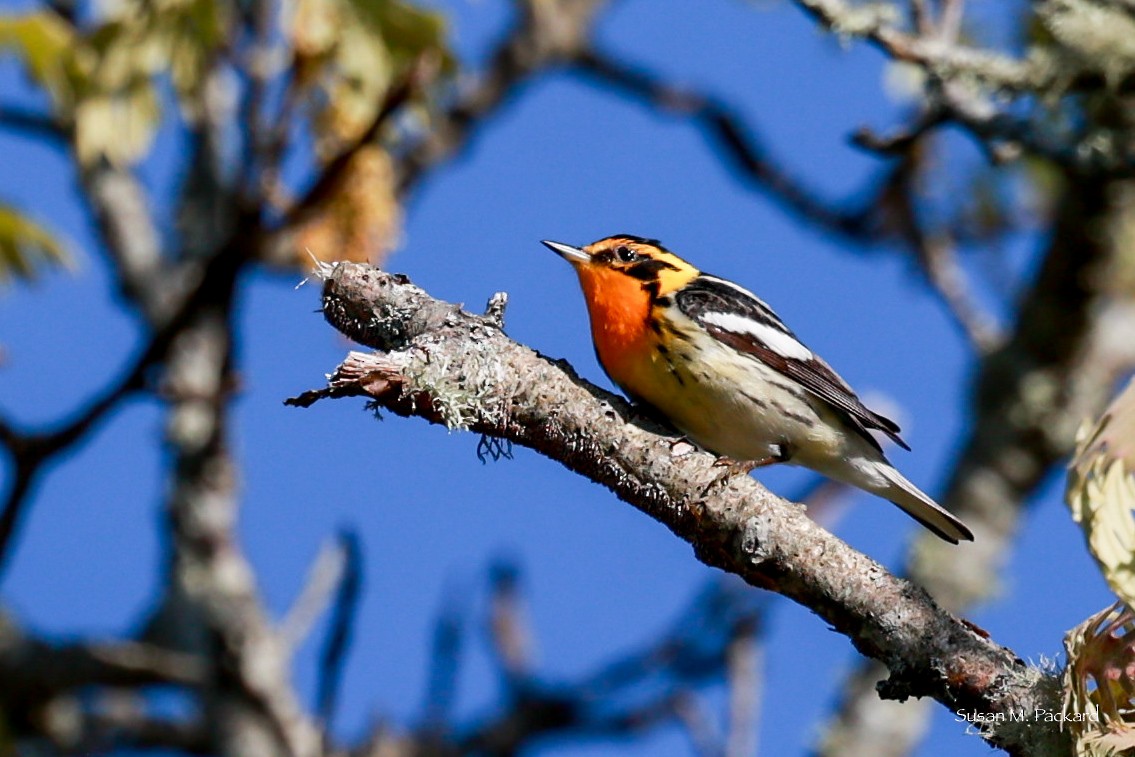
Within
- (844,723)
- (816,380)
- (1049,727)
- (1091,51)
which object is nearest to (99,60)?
(816,380)

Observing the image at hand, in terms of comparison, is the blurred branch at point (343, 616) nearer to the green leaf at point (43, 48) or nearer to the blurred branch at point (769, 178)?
the green leaf at point (43, 48)

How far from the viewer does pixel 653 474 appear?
Answer: 3.45m

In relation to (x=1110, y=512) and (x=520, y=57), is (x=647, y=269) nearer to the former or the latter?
(x=1110, y=512)

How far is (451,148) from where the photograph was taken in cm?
914

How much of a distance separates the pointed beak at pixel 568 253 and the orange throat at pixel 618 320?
0.29ft

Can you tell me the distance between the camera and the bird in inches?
196

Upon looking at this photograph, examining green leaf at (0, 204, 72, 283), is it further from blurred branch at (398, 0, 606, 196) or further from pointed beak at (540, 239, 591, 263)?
blurred branch at (398, 0, 606, 196)

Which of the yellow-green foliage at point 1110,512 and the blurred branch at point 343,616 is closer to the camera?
the yellow-green foliage at point 1110,512

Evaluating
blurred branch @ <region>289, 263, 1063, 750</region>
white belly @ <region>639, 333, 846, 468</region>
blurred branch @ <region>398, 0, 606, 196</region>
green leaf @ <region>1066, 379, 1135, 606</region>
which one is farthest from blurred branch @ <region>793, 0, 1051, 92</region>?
blurred branch @ <region>398, 0, 606, 196</region>

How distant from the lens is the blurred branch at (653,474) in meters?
3.03

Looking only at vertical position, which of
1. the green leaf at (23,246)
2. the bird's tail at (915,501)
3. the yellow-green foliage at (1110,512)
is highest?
the green leaf at (23,246)

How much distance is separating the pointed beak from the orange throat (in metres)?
0.09

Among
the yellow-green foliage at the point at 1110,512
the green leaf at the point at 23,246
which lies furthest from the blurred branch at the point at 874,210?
the yellow-green foliage at the point at 1110,512

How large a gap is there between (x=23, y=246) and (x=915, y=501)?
3424 millimetres
